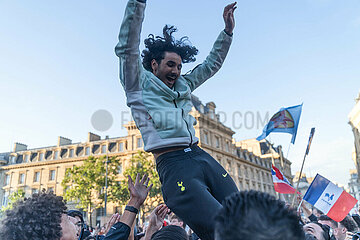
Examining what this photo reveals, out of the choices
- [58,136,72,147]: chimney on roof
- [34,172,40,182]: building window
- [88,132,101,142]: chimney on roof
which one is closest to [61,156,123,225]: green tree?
[88,132,101,142]: chimney on roof

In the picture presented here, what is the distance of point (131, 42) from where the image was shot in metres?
2.25

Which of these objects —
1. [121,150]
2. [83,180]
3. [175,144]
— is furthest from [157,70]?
[121,150]

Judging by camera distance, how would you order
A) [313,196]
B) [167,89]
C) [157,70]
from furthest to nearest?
[313,196]
[157,70]
[167,89]

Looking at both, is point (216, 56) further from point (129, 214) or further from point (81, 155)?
point (81, 155)

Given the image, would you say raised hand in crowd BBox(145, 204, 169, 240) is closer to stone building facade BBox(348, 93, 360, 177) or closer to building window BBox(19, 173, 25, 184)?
stone building facade BBox(348, 93, 360, 177)

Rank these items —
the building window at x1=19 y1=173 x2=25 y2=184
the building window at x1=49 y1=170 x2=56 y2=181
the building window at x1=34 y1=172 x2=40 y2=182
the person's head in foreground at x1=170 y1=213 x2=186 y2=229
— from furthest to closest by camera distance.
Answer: the building window at x1=19 y1=173 x2=25 y2=184
the building window at x1=34 y1=172 x2=40 y2=182
the building window at x1=49 y1=170 x2=56 y2=181
the person's head in foreground at x1=170 y1=213 x2=186 y2=229

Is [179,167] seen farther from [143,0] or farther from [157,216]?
[157,216]

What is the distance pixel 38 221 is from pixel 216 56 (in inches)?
85.2

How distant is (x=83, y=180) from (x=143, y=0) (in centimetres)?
3276

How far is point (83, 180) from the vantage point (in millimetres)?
32312

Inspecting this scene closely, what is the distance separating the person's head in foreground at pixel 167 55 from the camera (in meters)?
2.58

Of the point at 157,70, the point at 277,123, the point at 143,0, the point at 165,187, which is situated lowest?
the point at 165,187

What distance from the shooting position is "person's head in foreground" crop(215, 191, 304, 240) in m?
0.90

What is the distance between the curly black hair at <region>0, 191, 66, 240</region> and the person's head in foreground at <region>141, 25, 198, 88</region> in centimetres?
135
